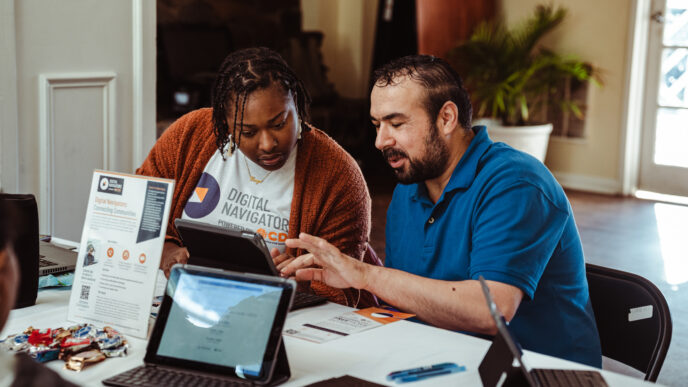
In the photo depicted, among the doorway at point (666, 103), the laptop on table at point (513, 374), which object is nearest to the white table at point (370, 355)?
the laptop on table at point (513, 374)

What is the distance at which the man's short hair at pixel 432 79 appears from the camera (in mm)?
1784

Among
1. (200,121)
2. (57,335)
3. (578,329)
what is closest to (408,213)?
(578,329)

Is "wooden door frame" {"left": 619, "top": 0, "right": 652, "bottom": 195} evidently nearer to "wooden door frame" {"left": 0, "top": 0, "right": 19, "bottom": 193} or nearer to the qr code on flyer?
"wooden door frame" {"left": 0, "top": 0, "right": 19, "bottom": 193}

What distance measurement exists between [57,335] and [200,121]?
3.05ft

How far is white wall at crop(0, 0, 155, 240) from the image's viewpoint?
8.43ft

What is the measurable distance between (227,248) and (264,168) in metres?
0.59

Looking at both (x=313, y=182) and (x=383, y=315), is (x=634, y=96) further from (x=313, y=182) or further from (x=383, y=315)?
(x=383, y=315)

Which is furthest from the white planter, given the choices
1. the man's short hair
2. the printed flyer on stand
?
the printed flyer on stand

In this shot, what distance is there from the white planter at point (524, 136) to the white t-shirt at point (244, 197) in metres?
4.08

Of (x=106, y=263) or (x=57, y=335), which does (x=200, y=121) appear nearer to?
(x=106, y=263)

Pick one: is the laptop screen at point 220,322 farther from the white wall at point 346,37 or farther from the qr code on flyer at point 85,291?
the white wall at point 346,37

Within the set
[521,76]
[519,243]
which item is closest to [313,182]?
[519,243]

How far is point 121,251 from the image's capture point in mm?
1533

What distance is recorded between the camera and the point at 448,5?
260 inches
